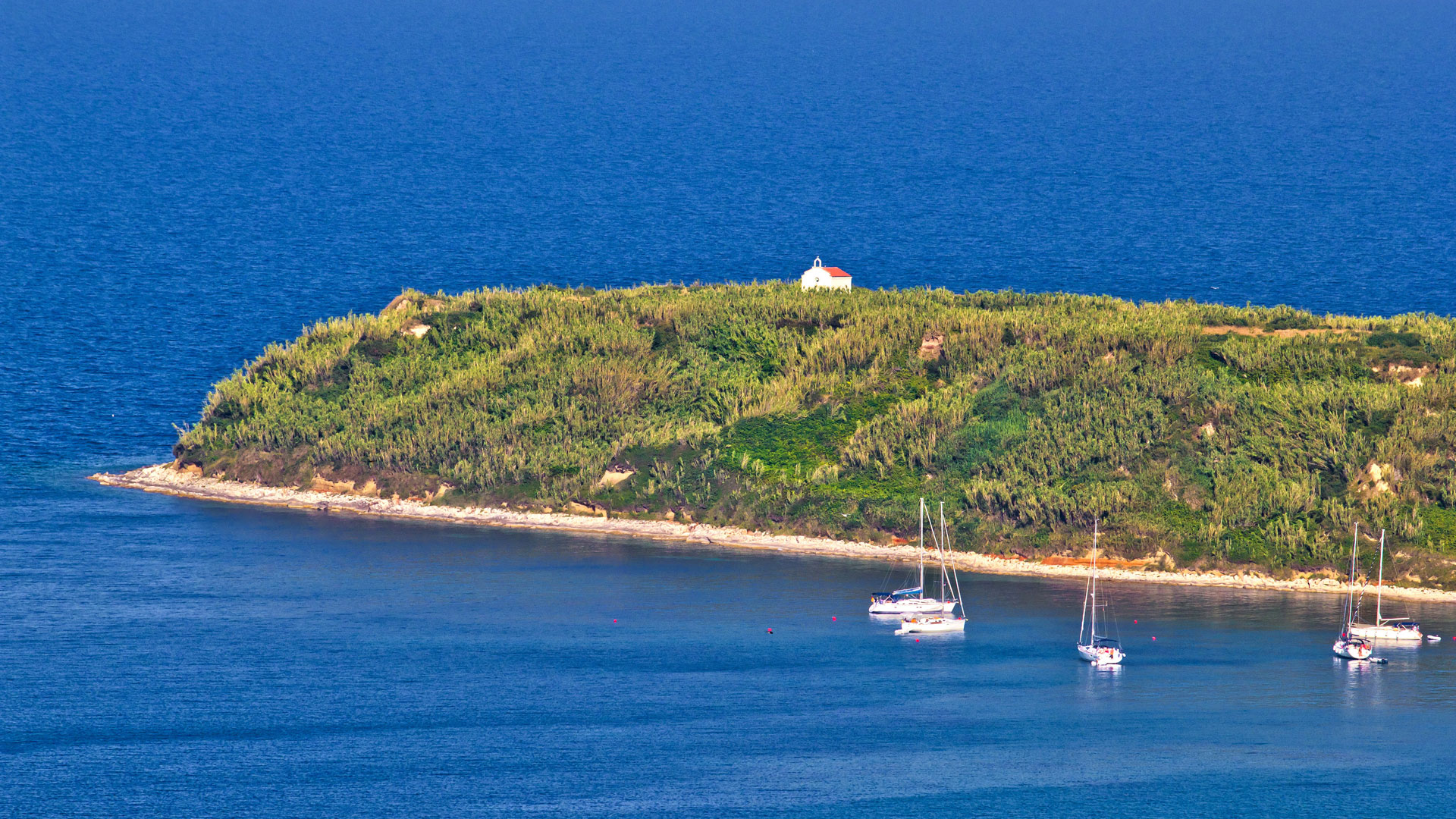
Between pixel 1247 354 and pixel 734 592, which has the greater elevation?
pixel 1247 354

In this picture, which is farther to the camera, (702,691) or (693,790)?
(702,691)

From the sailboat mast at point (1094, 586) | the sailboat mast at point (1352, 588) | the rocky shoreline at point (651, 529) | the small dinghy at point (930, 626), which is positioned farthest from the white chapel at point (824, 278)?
the small dinghy at point (930, 626)

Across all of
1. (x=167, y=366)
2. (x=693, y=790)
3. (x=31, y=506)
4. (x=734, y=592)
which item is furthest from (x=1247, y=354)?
(x=167, y=366)

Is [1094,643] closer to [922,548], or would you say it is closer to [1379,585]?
[922,548]

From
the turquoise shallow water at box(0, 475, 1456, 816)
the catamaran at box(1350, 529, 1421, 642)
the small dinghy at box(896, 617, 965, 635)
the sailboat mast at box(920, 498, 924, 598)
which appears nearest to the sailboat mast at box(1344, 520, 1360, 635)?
the catamaran at box(1350, 529, 1421, 642)

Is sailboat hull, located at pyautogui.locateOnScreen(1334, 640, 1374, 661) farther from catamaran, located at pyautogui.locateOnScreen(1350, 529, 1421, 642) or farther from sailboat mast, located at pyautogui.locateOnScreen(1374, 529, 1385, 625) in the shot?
sailboat mast, located at pyautogui.locateOnScreen(1374, 529, 1385, 625)

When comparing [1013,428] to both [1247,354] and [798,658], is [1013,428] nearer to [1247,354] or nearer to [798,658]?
[1247,354]

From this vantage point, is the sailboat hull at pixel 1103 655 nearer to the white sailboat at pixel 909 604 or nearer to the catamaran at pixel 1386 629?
the white sailboat at pixel 909 604
